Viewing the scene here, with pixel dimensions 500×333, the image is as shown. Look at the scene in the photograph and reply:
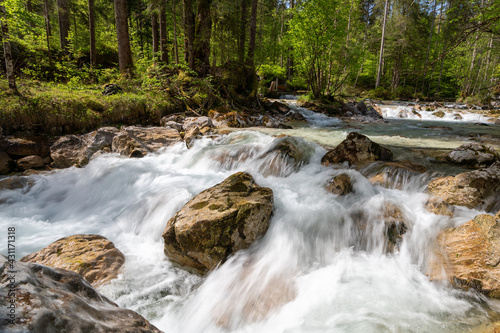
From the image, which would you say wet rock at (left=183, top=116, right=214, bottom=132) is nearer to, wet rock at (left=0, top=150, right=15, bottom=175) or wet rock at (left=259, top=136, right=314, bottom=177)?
wet rock at (left=259, top=136, right=314, bottom=177)

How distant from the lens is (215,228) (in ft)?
11.0

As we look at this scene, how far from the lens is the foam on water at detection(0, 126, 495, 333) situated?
2.64m

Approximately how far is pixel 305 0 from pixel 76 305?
17.1 m

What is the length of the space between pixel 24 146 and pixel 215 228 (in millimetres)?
6938

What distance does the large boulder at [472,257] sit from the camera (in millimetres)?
2730

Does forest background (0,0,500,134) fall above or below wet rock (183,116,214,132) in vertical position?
above

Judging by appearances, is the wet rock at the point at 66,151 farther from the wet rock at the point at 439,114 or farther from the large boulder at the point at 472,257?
the wet rock at the point at 439,114

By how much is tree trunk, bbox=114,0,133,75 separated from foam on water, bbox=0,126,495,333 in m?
7.01

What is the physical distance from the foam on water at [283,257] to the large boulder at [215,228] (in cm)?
16

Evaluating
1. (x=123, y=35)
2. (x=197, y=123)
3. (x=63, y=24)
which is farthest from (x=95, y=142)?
(x=63, y=24)

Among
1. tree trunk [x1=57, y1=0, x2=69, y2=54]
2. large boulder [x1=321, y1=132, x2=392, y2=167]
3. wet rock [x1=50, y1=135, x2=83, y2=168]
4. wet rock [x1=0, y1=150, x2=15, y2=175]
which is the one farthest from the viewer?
tree trunk [x1=57, y1=0, x2=69, y2=54]

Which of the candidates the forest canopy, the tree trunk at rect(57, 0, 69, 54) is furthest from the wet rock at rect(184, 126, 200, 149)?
the tree trunk at rect(57, 0, 69, 54)

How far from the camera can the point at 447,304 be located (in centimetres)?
265

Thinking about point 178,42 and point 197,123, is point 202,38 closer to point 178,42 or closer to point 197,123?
point 197,123
